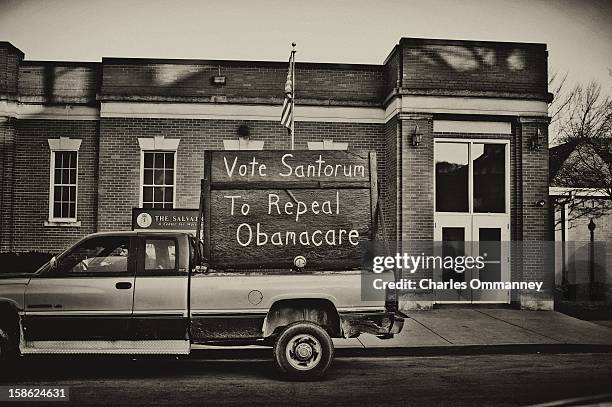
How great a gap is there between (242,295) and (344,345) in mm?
2949

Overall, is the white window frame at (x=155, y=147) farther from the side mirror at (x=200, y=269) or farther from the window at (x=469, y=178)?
the side mirror at (x=200, y=269)

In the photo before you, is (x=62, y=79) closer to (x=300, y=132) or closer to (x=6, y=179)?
(x=6, y=179)

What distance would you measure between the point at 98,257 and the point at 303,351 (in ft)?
9.77

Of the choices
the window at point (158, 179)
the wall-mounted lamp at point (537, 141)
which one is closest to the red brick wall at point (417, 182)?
the wall-mounted lamp at point (537, 141)

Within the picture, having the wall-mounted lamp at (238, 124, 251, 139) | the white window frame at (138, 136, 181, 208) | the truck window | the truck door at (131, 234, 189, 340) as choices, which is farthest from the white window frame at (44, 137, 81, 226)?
the truck door at (131, 234, 189, 340)

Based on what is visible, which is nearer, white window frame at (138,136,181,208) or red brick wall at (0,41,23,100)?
white window frame at (138,136,181,208)

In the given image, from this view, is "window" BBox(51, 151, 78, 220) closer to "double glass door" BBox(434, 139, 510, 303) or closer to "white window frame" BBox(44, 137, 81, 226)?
"white window frame" BBox(44, 137, 81, 226)

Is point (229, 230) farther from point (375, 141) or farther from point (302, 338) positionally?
point (375, 141)

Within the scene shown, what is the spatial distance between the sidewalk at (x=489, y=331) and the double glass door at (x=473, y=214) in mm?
848

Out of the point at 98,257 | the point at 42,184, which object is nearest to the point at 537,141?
the point at 98,257

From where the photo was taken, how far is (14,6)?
45.4ft

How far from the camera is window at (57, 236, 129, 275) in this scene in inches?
280

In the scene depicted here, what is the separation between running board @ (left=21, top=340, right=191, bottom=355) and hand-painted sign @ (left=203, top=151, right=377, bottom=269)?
1.19m

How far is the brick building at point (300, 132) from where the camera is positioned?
45.3 ft
